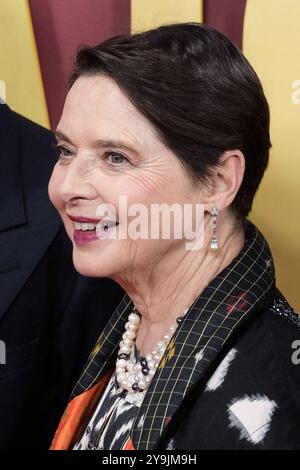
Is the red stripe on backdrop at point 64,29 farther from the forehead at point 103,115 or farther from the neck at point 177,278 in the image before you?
the neck at point 177,278

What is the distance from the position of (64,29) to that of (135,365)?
92cm

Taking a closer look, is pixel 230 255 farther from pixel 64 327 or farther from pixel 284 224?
pixel 64 327

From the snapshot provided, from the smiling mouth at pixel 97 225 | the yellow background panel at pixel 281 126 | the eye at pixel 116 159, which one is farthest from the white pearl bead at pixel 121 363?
the yellow background panel at pixel 281 126

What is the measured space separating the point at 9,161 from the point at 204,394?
0.74m

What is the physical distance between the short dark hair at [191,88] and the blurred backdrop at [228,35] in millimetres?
374

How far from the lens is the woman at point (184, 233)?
114 cm

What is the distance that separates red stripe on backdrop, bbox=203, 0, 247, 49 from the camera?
5.48ft

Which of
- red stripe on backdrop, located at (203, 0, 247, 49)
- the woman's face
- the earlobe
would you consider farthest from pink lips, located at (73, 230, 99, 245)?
red stripe on backdrop, located at (203, 0, 247, 49)

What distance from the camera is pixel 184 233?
1.27 metres

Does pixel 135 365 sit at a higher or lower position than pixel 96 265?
lower

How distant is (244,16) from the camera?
5.45ft

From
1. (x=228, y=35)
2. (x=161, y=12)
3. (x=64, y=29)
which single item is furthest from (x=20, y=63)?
(x=228, y=35)

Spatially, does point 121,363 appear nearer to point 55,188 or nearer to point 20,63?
point 55,188
